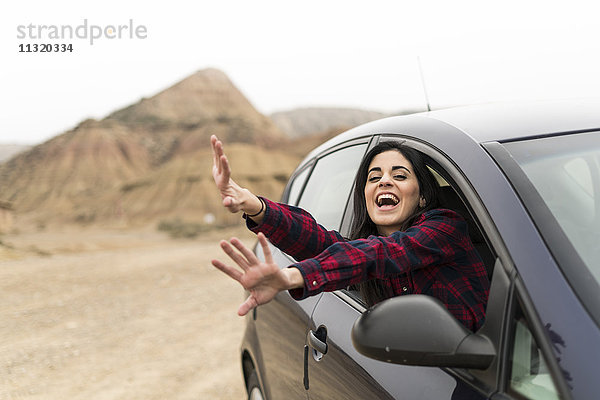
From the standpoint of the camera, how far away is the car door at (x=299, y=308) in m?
2.28

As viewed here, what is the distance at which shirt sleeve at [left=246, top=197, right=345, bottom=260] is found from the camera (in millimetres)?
1862

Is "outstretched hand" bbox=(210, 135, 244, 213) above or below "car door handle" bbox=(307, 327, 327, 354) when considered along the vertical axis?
above

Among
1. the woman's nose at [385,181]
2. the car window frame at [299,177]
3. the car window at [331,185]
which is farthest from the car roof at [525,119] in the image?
the car window frame at [299,177]

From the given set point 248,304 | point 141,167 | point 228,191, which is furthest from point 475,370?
point 141,167

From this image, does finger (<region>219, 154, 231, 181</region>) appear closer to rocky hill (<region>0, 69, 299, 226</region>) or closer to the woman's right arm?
the woman's right arm

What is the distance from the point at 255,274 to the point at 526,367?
63 centimetres

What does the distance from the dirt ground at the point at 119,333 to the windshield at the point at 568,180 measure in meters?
3.65

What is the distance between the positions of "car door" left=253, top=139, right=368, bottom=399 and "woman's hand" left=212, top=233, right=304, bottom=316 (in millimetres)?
846

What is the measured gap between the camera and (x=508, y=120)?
179 centimetres

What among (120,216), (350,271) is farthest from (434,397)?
(120,216)

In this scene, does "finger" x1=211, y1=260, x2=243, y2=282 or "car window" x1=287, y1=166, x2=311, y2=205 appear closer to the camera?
"finger" x1=211, y1=260, x2=243, y2=282

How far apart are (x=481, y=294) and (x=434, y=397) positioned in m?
0.44

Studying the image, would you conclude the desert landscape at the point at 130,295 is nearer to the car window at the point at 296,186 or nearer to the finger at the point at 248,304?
the car window at the point at 296,186

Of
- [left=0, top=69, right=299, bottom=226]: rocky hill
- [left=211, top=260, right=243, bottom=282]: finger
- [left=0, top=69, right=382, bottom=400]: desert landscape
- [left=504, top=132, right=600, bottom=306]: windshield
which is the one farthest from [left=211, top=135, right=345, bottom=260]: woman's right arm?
[left=0, top=69, right=299, bottom=226]: rocky hill
